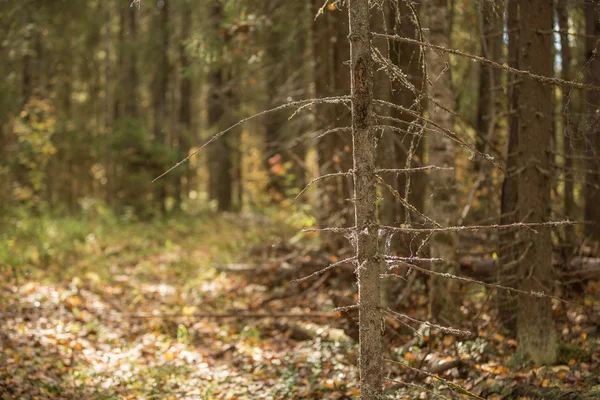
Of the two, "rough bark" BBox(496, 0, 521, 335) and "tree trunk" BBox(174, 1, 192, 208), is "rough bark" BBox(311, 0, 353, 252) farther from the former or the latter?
"tree trunk" BBox(174, 1, 192, 208)

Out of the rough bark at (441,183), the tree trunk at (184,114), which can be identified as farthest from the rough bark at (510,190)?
the tree trunk at (184,114)

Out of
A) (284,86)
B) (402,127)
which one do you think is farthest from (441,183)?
(284,86)

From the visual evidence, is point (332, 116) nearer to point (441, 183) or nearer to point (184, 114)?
point (441, 183)

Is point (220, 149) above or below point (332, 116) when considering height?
above

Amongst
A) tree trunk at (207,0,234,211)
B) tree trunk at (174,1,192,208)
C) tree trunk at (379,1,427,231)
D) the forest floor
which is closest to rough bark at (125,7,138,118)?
tree trunk at (174,1,192,208)

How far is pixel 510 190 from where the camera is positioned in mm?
6215

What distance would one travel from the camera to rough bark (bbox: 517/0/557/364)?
5582mm

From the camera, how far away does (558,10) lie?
22.6 feet

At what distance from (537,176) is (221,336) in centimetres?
485

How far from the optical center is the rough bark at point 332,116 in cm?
831

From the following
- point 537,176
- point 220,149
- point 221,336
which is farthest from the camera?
point 220,149

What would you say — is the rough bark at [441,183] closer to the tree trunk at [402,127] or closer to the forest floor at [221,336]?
the tree trunk at [402,127]

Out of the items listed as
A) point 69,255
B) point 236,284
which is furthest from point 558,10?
point 69,255

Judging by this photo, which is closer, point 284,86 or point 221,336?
point 221,336
